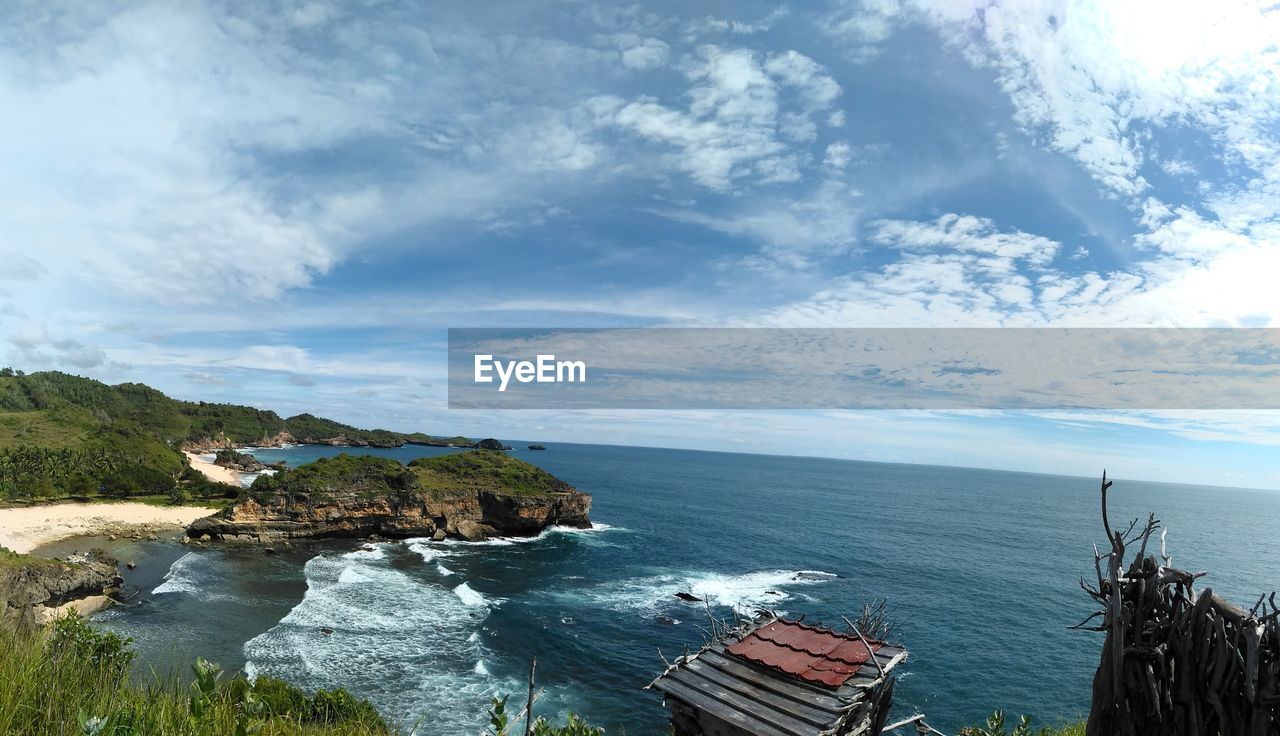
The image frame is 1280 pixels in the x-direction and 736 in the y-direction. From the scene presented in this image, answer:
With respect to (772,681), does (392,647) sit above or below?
below

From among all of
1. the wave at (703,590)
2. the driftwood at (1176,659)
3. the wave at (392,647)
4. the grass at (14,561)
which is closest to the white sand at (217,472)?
the grass at (14,561)

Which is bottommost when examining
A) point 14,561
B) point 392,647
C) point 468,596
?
point 468,596

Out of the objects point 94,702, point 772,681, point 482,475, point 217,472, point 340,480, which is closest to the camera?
point 94,702

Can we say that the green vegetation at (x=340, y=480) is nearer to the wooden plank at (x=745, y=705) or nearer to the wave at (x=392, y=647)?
the wave at (x=392, y=647)

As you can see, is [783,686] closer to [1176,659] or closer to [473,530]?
[1176,659]

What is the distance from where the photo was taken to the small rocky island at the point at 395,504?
58.5 meters

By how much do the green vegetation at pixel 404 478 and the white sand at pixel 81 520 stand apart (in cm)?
1079

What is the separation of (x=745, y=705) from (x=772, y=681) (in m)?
0.76

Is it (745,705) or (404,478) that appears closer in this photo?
(745,705)

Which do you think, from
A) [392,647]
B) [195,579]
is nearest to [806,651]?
[392,647]

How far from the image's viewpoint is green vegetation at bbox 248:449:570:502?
6116cm

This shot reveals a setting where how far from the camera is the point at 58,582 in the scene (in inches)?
1444

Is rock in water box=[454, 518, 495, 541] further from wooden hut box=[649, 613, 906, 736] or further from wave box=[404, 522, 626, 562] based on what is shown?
wooden hut box=[649, 613, 906, 736]

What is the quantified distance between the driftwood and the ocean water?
417 inches
